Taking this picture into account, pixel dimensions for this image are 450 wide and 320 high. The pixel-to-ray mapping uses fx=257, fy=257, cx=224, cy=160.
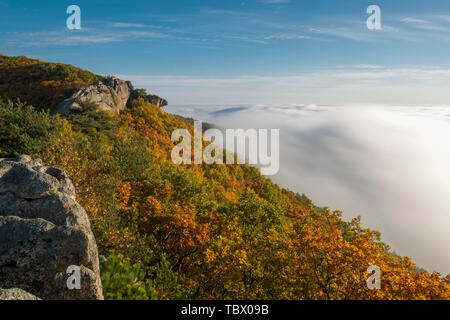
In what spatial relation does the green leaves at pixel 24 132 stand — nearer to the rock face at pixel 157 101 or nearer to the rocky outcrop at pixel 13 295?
the rocky outcrop at pixel 13 295

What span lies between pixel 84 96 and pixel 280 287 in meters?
54.2

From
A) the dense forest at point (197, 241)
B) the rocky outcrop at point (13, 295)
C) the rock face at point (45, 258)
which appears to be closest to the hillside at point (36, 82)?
the dense forest at point (197, 241)

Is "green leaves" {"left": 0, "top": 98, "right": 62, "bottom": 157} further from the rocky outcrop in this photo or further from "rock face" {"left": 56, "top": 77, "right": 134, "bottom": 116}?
"rock face" {"left": 56, "top": 77, "right": 134, "bottom": 116}

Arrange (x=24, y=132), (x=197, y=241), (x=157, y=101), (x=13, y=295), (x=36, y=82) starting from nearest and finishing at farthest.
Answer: (x=13, y=295) < (x=197, y=241) < (x=24, y=132) < (x=36, y=82) < (x=157, y=101)

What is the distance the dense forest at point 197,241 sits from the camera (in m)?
12.0

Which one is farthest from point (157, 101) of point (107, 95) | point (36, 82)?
point (36, 82)

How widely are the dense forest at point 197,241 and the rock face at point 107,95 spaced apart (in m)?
24.8

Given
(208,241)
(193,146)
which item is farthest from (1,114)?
(193,146)

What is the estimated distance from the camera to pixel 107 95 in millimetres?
62375

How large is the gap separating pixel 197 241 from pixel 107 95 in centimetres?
5522

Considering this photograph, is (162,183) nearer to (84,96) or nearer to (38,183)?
(38,183)

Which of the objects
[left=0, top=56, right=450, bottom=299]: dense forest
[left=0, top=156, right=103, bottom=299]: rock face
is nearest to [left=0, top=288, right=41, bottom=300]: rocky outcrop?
[left=0, top=156, right=103, bottom=299]: rock face

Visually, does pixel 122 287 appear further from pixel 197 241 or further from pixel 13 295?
pixel 197 241
